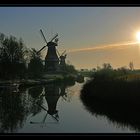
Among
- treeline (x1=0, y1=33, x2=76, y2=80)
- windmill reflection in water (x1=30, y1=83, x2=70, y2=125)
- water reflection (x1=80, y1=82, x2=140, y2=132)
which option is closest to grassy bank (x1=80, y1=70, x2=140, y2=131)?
water reflection (x1=80, y1=82, x2=140, y2=132)

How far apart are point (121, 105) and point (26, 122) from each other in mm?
3499

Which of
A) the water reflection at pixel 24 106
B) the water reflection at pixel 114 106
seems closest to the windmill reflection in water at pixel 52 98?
the water reflection at pixel 24 106

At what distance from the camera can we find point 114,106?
11445 mm

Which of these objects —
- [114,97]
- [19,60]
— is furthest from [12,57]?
[114,97]

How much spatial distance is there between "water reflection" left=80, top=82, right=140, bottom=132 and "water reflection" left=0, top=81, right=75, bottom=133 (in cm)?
109

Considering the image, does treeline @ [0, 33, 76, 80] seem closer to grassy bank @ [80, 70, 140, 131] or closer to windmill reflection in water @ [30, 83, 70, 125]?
windmill reflection in water @ [30, 83, 70, 125]

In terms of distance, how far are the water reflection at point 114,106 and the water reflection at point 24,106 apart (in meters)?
1.09

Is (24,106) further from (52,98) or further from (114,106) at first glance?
(114,106)

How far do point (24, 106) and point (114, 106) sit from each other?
12.0 ft

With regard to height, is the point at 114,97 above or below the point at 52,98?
above

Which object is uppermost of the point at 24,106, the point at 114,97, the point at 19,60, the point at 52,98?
the point at 19,60

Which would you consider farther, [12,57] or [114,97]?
[12,57]

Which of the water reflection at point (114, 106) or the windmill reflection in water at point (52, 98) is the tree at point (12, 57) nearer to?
the windmill reflection in water at point (52, 98)

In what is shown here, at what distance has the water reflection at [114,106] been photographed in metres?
9.38
